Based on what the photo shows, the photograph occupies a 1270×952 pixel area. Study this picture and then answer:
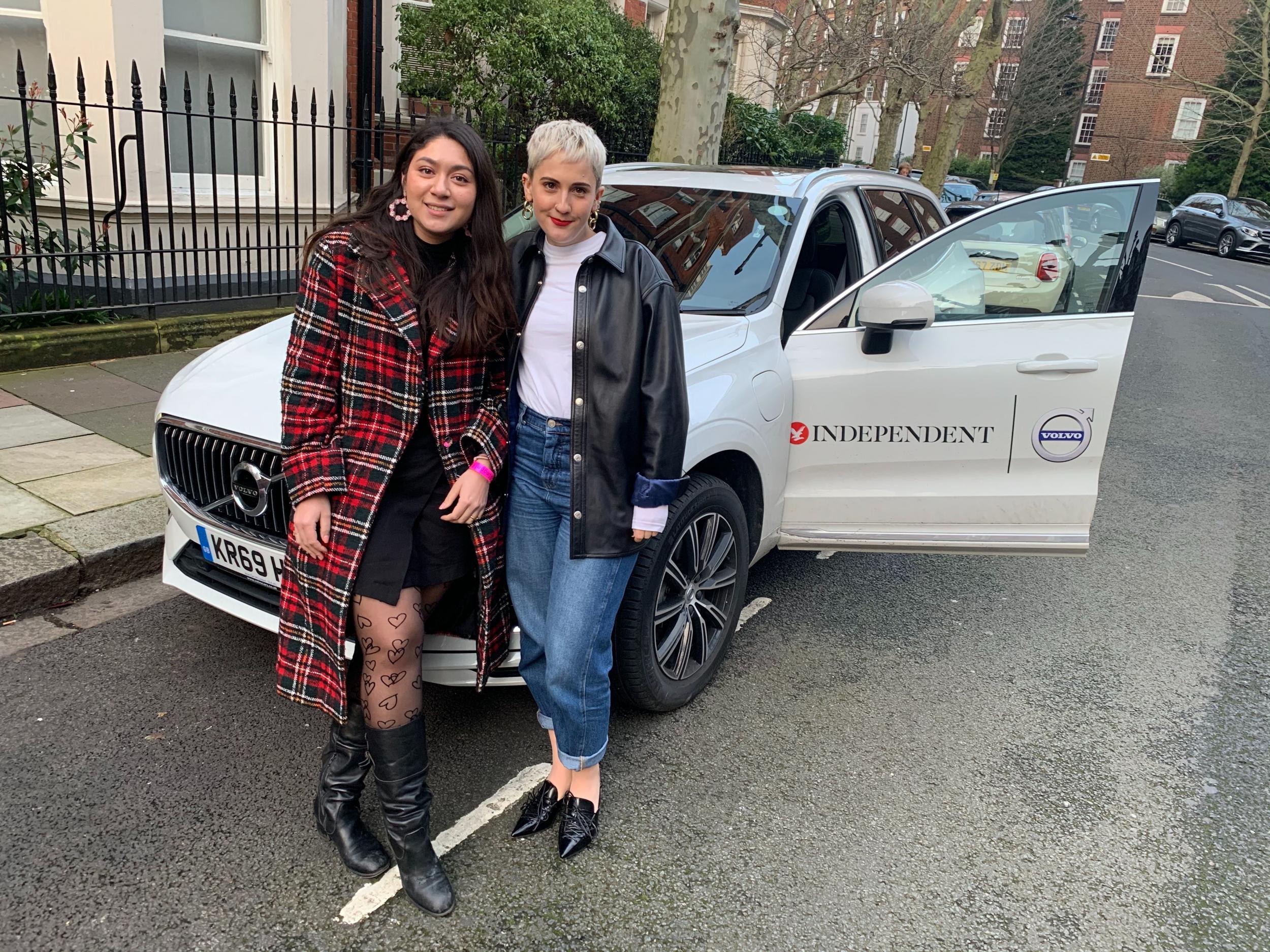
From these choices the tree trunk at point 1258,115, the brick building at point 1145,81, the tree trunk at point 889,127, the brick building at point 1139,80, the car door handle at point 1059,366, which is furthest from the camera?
the brick building at point 1145,81

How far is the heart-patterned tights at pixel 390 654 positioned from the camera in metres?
2.22

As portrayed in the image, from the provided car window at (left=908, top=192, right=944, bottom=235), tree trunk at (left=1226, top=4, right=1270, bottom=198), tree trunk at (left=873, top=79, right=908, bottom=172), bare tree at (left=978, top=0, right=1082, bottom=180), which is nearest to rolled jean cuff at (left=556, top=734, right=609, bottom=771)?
car window at (left=908, top=192, right=944, bottom=235)

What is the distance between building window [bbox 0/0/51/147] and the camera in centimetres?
756

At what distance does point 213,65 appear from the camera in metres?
8.56

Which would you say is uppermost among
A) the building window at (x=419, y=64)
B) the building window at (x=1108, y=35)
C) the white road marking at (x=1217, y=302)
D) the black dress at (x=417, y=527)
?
the building window at (x=1108, y=35)

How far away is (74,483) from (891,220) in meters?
3.98

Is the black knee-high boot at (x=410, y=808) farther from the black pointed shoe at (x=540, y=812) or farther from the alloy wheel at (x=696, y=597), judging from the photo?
the alloy wheel at (x=696, y=597)

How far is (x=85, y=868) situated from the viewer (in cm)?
235

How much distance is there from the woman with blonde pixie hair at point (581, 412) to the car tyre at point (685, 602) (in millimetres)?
342

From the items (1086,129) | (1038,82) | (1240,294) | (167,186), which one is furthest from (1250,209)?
(167,186)

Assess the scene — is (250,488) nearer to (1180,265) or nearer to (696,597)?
(696,597)

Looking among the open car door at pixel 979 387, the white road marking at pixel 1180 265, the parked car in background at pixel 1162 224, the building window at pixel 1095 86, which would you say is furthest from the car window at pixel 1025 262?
the building window at pixel 1095 86

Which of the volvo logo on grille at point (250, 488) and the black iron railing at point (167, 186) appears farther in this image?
the black iron railing at point (167, 186)

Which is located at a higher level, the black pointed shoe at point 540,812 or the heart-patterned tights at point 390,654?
the heart-patterned tights at point 390,654
